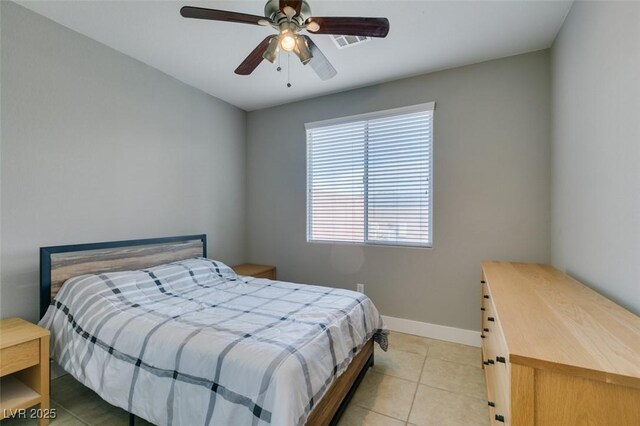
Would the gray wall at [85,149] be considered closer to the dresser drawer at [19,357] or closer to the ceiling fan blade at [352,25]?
the dresser drawer at [19,357]

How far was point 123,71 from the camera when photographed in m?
2.55

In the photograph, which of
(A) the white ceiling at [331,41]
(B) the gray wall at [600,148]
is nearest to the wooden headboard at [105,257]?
(A) the white ceiling at [331,41]

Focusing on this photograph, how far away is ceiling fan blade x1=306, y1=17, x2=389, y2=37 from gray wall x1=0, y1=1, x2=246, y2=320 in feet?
6.61

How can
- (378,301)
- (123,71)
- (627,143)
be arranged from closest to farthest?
1. (627,143)
2. (123,71)
3. (378,301)

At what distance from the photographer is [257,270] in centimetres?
347

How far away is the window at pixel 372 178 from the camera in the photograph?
2957 mm

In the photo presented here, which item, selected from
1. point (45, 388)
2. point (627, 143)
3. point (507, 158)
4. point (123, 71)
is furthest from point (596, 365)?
point (123, 71)

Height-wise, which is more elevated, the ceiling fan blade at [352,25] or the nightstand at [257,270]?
the ceiling fan blade at [352,25]

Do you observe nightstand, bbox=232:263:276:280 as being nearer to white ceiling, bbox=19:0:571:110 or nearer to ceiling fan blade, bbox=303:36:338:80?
white ceiling, bbox=19:0:571:110

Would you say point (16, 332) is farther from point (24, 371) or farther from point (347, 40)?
point (347, 40)

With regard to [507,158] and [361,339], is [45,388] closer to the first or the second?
[361,339]

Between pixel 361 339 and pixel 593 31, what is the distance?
2344mm

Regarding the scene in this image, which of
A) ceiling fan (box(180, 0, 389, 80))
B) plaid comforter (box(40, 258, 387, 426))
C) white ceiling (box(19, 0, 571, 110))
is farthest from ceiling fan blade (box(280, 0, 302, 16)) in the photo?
plaid comforter (box(40, 258, 387, 426))

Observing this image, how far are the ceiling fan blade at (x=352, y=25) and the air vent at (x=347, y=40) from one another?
2.52 ft
